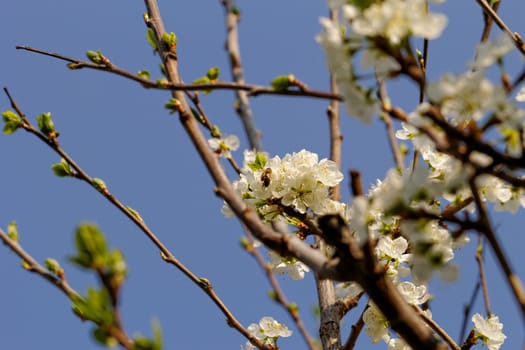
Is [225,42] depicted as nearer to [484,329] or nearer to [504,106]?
[504,106]

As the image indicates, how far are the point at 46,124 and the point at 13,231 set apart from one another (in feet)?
1.60

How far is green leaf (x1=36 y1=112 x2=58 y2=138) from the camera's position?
2229 millimetres

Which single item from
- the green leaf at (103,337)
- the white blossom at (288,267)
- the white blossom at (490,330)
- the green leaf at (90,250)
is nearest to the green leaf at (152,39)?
the white blossom at (288,267)

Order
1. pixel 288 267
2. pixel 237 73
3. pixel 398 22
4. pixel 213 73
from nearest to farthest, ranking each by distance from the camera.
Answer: pixel 398 22
pixel 237 73
pixel 213 73
pixel 288 267

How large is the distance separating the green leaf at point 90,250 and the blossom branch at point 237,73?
21.1 inches

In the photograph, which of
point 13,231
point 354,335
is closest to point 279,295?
point 354,335

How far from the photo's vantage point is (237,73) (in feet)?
5.48

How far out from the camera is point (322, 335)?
98.7 inches

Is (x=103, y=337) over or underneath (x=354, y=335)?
underneath

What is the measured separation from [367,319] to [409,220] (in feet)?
4.53

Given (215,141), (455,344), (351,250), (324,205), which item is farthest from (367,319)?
(351,250)

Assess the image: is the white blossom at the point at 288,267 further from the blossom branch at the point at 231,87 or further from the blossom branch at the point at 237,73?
the blossom branch at the point at 231,87

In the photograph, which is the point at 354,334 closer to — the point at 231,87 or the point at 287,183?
the point at 287,183

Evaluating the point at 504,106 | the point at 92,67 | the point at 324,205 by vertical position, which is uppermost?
the point at 324,205
